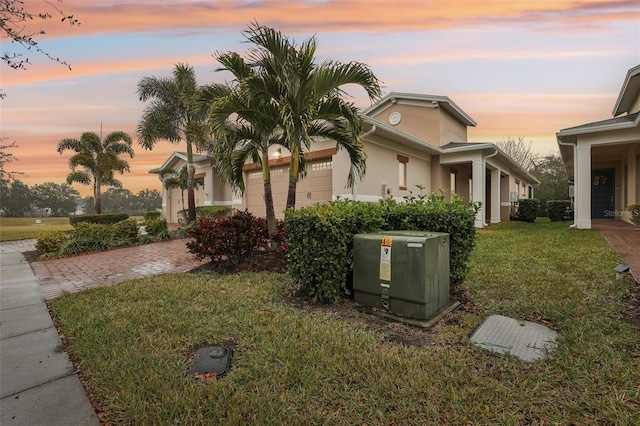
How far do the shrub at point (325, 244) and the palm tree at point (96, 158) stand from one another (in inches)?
796

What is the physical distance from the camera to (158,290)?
4.79 metres

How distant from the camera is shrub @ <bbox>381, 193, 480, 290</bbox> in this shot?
4.35 metres

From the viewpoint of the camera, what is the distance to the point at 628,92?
1228cm

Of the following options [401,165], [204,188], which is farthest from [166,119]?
[401,165]

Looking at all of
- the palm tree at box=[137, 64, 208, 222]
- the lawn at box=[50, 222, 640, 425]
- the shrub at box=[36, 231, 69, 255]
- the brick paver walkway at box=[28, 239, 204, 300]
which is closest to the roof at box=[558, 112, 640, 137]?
the lawn at box=[50, 222, 640, 425]

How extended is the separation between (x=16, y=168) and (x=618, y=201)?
2257cm

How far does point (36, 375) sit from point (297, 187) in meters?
10.0

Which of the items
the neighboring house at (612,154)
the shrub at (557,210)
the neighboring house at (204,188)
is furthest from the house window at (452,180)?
the neighboring house at (204,188)

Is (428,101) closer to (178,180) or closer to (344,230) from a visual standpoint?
(344,230)

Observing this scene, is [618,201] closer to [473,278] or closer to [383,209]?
[473,278]

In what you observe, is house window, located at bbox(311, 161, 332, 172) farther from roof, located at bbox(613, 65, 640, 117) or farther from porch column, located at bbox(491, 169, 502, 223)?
roof, located at bbox(613, 65, 640, 117)

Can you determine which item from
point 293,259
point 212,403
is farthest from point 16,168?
point 212,403

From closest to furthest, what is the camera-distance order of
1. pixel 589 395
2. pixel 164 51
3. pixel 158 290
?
pixel 589 395 → pixel 158 290 → pixel 164 51

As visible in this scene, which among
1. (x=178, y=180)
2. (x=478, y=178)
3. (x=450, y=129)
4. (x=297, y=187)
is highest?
(x=450, y=129)
